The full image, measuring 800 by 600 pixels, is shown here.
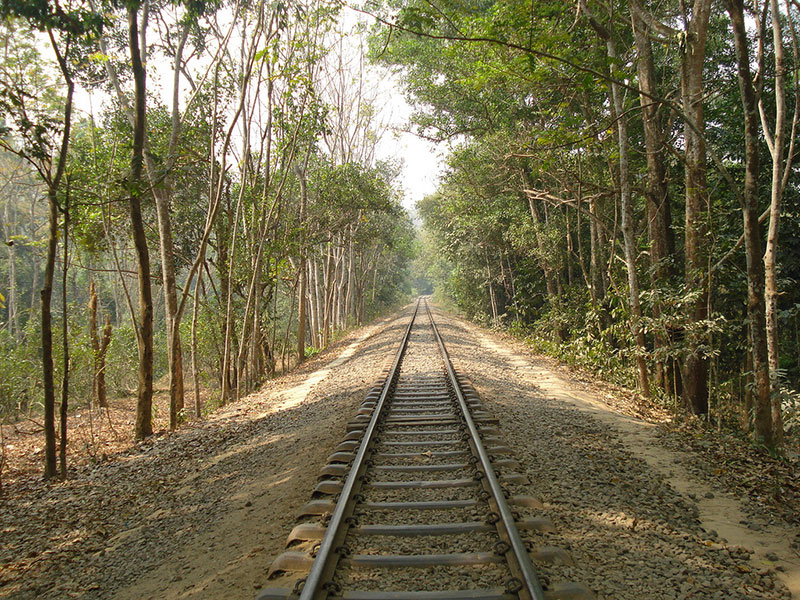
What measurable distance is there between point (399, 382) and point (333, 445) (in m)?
3.80

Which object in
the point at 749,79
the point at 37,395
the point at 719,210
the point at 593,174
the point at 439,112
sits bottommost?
the point at 37,395

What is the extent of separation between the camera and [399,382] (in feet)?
32.0

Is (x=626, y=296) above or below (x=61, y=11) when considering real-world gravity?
below

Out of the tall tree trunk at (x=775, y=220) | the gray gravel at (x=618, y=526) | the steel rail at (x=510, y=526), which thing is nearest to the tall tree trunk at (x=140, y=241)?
the steel rail at (x=510, y=526)

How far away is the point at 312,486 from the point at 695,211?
663 centimetres

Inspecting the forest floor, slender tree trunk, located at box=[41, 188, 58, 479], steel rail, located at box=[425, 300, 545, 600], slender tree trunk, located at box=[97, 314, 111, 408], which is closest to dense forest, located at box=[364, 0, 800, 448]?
the forest floor

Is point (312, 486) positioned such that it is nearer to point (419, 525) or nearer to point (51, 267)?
point (419, 525)

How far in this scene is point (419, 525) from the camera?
12.2 ft

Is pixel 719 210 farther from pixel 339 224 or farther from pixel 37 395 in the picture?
pixel 37 395

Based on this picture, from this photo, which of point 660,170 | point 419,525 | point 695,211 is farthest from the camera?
point 660,170

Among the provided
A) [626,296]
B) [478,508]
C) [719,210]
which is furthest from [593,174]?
[478,508]

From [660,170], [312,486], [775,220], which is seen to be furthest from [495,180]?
[312,486]

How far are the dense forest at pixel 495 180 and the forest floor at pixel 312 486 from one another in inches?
43.4

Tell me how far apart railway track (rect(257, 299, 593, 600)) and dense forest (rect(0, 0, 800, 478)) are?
3.41 meters
